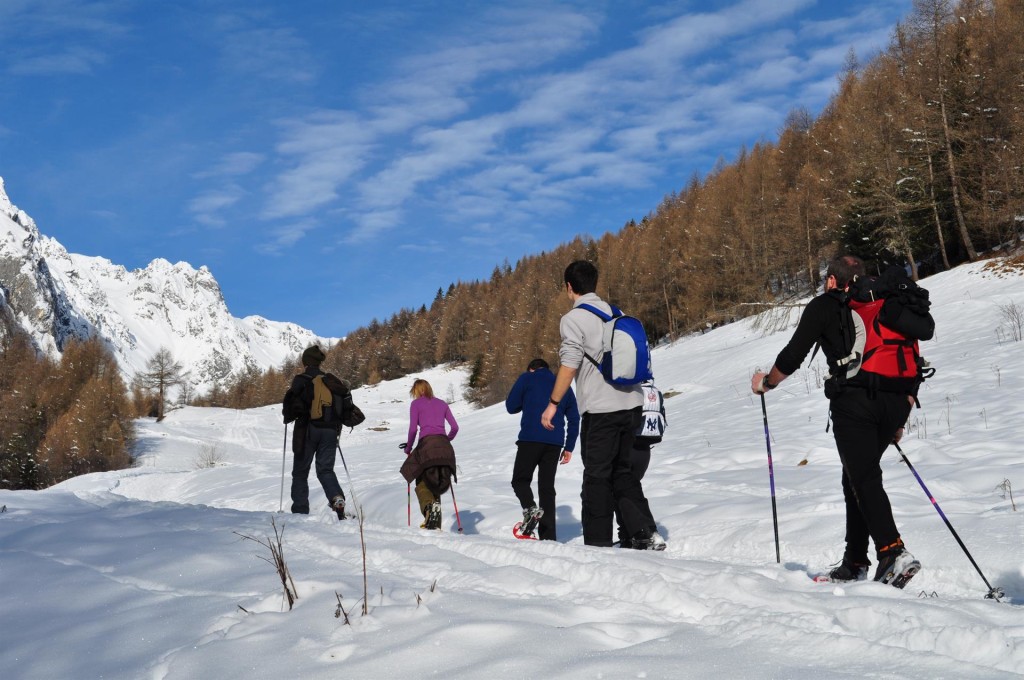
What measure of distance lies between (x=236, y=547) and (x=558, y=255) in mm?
86649

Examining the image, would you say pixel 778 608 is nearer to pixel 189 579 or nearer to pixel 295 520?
pixel 189 579

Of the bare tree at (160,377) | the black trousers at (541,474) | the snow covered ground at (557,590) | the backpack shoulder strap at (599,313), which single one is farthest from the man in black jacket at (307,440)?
the bare tree at (160,377)

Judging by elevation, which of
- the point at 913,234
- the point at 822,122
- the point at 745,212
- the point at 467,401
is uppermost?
the point at 822,122

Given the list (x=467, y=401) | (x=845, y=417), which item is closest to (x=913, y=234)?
(x=845, y=417)

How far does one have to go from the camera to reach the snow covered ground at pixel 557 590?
2.32 metres

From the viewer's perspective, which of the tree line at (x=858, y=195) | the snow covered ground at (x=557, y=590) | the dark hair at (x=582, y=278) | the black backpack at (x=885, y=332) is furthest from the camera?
the tree line at (x=858, y=195)

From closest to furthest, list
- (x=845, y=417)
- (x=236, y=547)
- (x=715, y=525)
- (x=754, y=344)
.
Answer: (x=845, y=417) < (x=236, y=547) < (x=715, y=525) < (x=754, y=344)

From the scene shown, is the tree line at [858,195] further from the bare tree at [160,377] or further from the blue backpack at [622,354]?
the bare tree at [160,377]

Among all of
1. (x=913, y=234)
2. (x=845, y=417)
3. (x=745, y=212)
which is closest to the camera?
(x=845, y=417)

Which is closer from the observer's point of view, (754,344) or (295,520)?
(295,520)

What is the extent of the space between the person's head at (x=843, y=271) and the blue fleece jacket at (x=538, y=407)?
2805mm

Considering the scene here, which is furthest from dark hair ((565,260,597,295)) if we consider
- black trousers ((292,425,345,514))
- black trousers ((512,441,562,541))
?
black trousers ((292,425,345,514))

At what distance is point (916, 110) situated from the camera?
82.0 feet

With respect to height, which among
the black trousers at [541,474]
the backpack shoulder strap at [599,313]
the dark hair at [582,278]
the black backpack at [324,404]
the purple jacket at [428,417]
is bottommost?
the black trousers at [541,474]
